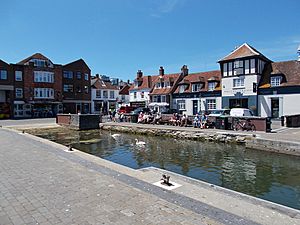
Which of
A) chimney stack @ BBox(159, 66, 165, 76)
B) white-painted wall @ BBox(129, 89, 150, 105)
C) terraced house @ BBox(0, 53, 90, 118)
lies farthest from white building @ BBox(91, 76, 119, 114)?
chimney stack @ BBox(159, 66, 165, 76)

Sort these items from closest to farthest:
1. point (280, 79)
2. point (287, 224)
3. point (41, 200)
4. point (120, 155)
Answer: point (287, 224)
point (41, 200)
point (120, 155)
point (280, 79)

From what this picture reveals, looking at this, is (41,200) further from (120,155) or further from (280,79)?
(280,79)

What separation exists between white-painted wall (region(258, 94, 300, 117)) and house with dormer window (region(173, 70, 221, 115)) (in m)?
6.33

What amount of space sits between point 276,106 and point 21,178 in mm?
31288

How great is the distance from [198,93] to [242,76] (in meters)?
7.83

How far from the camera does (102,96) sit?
59.9 metres

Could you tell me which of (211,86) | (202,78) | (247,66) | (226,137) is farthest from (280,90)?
(226,137)

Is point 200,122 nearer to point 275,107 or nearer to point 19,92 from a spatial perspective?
point 275,107

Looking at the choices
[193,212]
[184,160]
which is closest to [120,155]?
[184,160]

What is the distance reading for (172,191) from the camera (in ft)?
19.4

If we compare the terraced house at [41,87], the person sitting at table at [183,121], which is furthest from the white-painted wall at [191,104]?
the terraced house at [41,87]

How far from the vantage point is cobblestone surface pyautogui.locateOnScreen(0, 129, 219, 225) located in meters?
4.36

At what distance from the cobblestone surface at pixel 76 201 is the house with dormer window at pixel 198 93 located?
32815mm

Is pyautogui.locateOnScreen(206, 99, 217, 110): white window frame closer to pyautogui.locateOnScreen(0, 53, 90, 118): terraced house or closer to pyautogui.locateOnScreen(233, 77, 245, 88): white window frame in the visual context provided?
pyautogui.locateOnScreen(233, 77, 245, 88): white window frame
